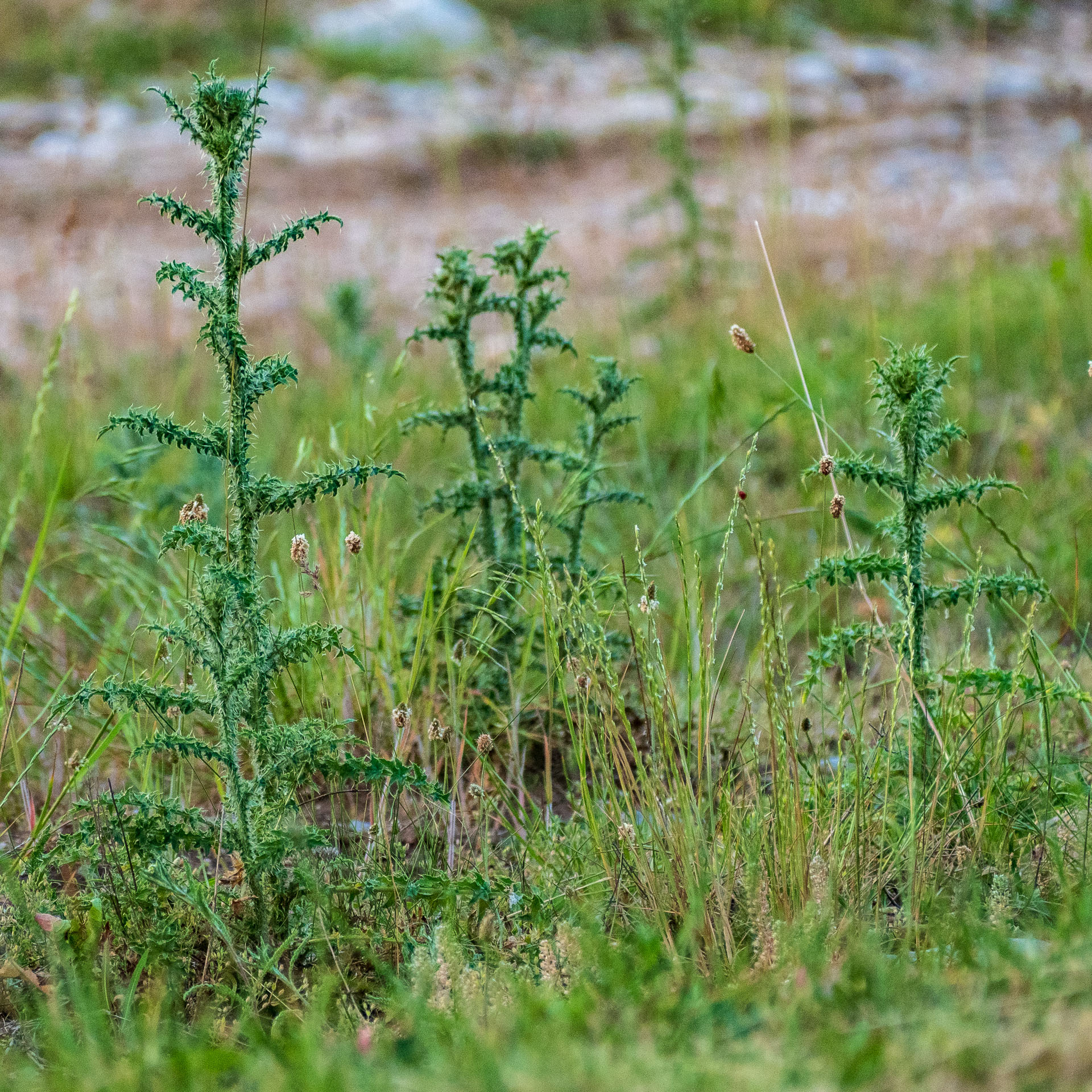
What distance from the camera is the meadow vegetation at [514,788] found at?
44.5 inches

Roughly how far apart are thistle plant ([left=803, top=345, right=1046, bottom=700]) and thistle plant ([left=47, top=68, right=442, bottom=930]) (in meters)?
0.67

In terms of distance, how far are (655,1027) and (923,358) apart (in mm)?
1048

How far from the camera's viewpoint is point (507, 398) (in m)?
2.18

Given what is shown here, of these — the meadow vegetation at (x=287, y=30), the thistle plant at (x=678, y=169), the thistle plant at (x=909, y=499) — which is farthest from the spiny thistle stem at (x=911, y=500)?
the meadow vegetation at (x=287, y=30)

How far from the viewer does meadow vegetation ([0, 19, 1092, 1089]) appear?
113 centimetres

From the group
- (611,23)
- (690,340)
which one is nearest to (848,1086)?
(690,340)

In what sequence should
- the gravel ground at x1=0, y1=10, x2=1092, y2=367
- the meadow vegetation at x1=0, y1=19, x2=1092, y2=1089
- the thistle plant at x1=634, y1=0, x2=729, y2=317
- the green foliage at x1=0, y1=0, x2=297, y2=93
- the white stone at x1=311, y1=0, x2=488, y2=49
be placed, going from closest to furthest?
1. the meadow vegetation at x1=0, y1=19, x2=1092, y2=1089
2. the thistle plant at x1=634, y1=0, x2=729, y2=317
3. the gravel ground at x1=0, y1=10, x2=1092, y2=367
4. the green foliage at x1=0, y1=0, x2=297, y2=93
5. the white stone at x1=311, y1=0, x2=488, y2=49

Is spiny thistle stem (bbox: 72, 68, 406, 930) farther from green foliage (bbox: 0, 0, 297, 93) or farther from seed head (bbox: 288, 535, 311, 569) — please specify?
green foliage (bbox: 0, 0, 297, 93)

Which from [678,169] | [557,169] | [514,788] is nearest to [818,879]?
[514,788]

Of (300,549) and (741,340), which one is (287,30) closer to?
(741,340)

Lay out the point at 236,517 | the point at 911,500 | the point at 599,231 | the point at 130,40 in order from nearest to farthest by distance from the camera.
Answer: the point at 236,517, the point at 911,500, the point at 599,231, the point at 130,40

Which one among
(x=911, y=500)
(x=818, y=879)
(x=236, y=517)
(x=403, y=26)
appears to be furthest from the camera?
(x=403, y=26)

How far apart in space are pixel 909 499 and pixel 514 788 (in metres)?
0.86

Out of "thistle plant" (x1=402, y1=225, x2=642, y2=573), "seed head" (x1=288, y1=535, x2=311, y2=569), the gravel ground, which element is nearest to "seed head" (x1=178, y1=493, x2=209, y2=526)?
"seed head" (x1=288, y1=535, x2=311, y2=569)
